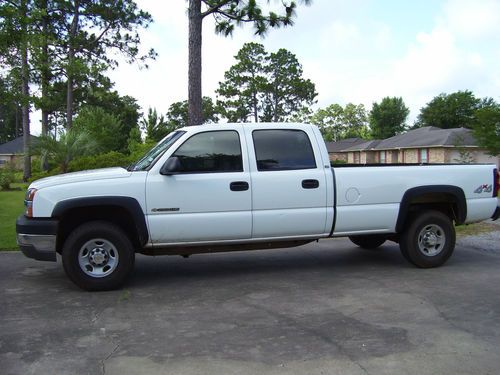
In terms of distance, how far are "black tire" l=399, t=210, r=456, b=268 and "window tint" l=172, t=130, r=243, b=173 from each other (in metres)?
2.65

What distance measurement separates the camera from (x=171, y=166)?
5926mm

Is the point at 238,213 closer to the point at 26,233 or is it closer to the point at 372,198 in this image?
the point at 372,198

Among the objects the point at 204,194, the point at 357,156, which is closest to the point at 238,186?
the point at 204,194

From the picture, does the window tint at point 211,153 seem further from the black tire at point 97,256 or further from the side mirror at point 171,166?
the black tire at point 97,256

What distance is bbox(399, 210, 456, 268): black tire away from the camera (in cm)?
703

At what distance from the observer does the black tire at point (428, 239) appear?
7031 mm

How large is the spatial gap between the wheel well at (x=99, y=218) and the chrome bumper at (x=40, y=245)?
0.27 metres

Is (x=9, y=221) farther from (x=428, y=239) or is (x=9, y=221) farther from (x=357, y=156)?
(x=357, y=156)

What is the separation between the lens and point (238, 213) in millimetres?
6223

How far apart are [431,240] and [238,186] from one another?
2.97m

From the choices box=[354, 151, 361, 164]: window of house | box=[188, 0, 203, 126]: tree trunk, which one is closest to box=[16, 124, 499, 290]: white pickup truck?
box=[188, 0, 203, 126]: tree trunk

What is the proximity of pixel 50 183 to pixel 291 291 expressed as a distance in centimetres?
313

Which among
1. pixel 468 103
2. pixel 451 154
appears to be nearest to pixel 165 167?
pixel 451 154

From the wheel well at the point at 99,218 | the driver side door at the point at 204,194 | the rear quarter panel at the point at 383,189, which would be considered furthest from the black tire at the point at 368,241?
the wheel well at the point at 99,218
